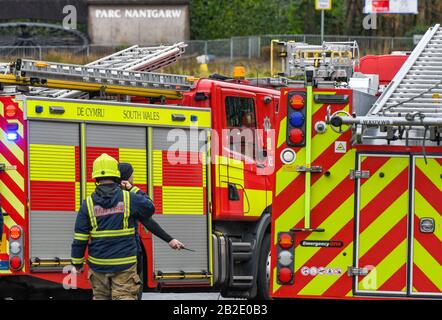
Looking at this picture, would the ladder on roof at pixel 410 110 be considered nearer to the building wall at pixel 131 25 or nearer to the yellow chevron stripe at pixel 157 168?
the yellow chevron stripe at pixel 157 168

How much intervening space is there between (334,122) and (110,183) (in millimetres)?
2038

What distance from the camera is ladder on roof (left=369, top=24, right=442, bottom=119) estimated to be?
810 centimetres

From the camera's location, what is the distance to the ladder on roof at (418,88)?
26.6 ft

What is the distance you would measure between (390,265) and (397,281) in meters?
0.12

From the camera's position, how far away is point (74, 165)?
11602mm

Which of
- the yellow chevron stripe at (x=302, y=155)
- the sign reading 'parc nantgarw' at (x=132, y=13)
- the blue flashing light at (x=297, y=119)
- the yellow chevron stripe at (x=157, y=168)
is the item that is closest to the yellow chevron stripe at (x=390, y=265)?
the yellow chevron stripe at (x=302, y=155)

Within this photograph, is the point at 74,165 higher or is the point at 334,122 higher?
the point at 334,122

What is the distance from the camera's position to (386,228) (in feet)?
28.1

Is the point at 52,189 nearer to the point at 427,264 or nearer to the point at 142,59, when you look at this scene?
the point at 142,59

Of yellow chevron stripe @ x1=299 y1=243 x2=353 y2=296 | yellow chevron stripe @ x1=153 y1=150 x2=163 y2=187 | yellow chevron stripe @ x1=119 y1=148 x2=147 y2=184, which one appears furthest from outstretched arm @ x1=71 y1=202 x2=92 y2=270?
yellow chevron stripe @ x1=153 y1=150 x2=163 y2=187

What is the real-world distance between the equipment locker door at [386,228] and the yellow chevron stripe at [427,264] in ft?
0.26

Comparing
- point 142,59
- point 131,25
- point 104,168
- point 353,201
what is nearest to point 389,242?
point 353,201
